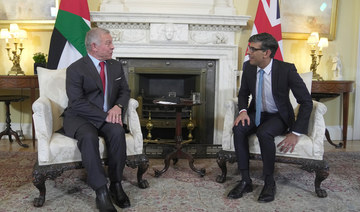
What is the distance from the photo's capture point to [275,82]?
100 inches

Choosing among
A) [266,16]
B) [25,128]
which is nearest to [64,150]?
[25,128]

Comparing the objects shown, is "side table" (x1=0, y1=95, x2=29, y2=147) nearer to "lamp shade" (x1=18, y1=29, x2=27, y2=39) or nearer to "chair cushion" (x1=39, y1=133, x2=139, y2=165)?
"lamp shade" (x1=18, y1=29, x2=27, y2=39)

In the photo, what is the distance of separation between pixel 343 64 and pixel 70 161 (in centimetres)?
383

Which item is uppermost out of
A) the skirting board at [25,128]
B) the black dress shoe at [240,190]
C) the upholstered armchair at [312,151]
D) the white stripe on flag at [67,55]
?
the white stripe on flag at [67,55]

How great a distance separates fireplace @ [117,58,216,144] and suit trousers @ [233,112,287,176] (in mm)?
1598

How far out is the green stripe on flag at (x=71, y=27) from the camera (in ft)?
Answer: 12.3

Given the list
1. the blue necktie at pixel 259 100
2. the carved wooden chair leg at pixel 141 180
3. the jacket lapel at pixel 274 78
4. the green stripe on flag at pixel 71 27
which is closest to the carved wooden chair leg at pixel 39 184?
the carved wooden chair leg at pixel 141 180

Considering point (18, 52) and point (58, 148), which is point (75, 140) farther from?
point (18, 52)

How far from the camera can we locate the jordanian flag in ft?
12.2

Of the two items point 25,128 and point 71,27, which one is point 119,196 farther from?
point 25,128

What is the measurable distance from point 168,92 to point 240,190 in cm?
206

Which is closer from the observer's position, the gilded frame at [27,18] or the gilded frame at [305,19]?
the gilded frame at [27,18]

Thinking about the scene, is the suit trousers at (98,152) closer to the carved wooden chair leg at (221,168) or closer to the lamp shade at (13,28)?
the carved wooden chair leg at (221,168)

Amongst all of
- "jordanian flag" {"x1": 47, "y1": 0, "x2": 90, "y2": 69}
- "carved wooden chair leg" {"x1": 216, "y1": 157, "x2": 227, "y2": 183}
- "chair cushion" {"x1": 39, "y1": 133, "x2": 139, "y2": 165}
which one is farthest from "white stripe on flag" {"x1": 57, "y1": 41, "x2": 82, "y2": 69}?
"carved wooden chair leg" {"x1": 216, "y1": 157, "x2": 227, "y2": 183}
